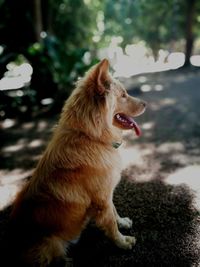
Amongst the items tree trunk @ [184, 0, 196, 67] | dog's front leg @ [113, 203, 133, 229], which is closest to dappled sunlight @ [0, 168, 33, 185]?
dog's front leg @ [113, 203, 133, 229]

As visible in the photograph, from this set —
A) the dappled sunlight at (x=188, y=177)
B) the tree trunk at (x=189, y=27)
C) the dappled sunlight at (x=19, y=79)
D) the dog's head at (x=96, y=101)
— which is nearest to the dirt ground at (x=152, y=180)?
the dappled sunlight at (x=188, y=177)

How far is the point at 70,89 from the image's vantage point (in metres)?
9.38

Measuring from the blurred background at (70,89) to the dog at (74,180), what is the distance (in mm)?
930

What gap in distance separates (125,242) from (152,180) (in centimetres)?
156

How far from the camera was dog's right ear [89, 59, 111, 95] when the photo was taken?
2618 mm

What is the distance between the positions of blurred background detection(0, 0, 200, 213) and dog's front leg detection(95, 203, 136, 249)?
1549 millimetres

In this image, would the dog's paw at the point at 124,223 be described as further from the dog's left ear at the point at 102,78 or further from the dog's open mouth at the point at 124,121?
the dog's left ear at the point at 102,78

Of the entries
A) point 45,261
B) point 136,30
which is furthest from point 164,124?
point 136,30

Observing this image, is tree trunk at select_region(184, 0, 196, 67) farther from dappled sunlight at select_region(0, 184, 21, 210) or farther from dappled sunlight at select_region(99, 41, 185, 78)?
dappled sunlight at select_region(0, 184, 21, 210)

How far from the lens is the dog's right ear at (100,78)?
2618mm

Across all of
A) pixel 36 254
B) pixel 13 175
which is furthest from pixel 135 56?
pixel 36 254

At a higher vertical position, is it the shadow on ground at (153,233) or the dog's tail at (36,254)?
the dog's tail at (36,254)

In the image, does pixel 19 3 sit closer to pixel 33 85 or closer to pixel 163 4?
pixel 33 85

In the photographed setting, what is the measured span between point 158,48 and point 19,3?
511 inches
